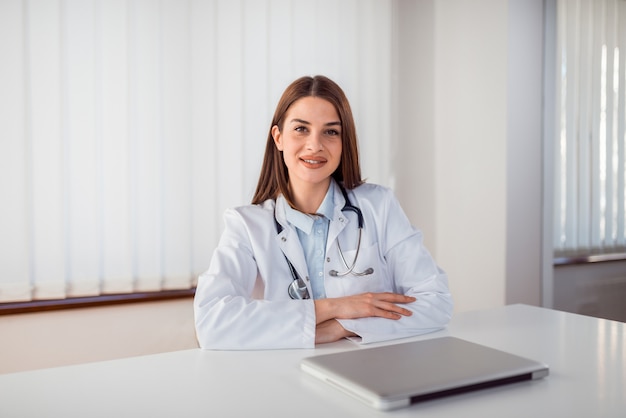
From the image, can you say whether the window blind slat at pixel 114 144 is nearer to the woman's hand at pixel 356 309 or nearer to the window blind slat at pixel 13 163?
the window blind slat at pixel 13 163

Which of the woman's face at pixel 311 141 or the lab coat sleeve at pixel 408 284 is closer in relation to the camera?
the lab coat sleeve at pixel 408 284

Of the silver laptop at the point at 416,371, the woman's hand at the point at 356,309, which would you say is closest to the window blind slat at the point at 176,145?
the woman's hand at the point at 356,309

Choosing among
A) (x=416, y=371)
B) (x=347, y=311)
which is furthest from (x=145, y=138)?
(x=416, y=371)

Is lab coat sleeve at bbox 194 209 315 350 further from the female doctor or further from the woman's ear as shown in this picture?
the woman's ear

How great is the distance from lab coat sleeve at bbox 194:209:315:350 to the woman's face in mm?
277

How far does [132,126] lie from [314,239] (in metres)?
1.31

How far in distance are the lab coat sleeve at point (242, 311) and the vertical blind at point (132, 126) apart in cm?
114

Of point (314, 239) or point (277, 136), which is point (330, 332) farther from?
point (277, 136)

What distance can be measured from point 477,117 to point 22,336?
8.26 feet

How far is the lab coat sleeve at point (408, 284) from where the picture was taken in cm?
129

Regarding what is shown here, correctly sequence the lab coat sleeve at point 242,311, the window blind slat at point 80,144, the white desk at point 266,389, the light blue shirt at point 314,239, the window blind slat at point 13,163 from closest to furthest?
the white desk at point 266,389
the lab coat sleeve at point 242,311
the light blue shirt at point 314,239
the window blind slat at point 13,163
the window blind slat at point 80,144

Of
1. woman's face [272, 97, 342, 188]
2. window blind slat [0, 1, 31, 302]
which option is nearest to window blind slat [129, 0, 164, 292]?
window blind slat [0, 1, 31, 302]

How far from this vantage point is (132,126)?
260 cm

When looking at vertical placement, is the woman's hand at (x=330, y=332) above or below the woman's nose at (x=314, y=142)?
below
